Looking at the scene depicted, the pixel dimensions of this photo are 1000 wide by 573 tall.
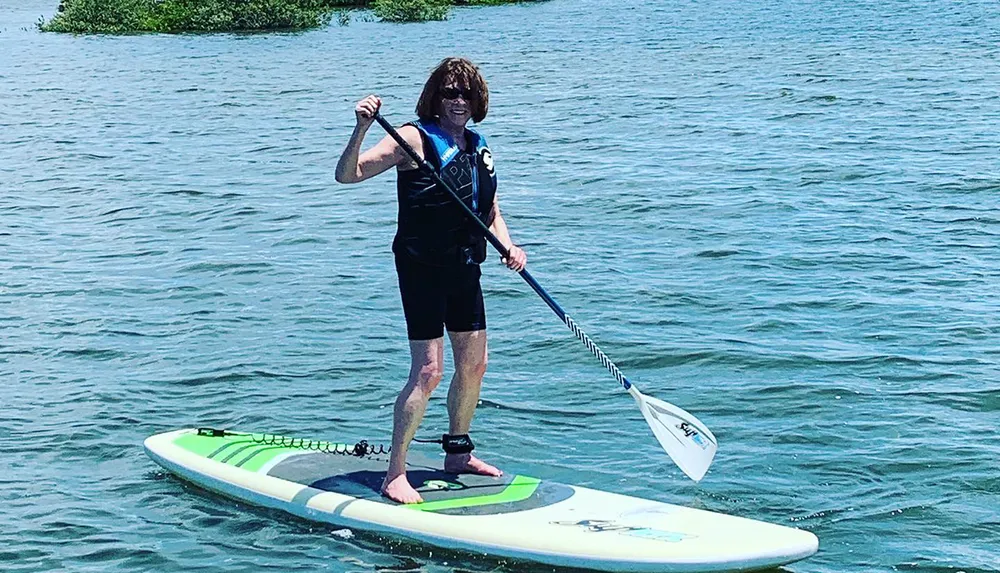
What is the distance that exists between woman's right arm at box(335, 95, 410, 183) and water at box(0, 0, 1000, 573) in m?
1.86

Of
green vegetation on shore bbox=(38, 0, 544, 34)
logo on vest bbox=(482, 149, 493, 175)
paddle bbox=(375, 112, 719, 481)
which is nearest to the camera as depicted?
logo on vest bbox=(482, 149, 493, 175)

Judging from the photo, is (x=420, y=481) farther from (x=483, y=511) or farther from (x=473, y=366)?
(x=473, y=366)

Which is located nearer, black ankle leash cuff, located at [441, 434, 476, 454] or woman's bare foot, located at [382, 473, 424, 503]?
woman's bare foot, located at [382, 473, 424, 503]

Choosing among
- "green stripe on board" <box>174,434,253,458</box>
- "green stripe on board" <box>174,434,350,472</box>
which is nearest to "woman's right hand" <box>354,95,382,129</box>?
"green stripe on board" <box>174,434,350,472</box>

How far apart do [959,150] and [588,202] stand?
5.53 metres

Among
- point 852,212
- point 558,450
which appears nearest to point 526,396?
Result: point 558,450

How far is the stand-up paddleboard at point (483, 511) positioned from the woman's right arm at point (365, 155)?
1.71m

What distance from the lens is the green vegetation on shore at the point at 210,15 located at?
164 ft

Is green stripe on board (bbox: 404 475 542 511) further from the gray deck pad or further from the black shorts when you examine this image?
the black shorts

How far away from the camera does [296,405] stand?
32.0 ft

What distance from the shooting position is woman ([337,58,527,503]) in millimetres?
6875

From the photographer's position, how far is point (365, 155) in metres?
6.76

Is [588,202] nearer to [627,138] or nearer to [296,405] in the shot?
[627,138]

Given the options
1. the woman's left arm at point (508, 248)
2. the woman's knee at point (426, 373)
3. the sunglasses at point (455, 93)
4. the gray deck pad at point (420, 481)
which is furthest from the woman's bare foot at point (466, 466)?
the sunglasses at point (455, 93)
